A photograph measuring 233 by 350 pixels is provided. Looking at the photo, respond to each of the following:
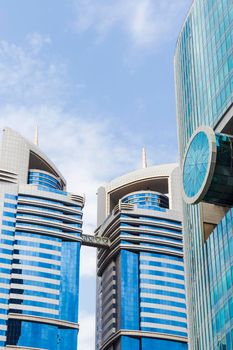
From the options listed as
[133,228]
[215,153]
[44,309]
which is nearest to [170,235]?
[133,228]

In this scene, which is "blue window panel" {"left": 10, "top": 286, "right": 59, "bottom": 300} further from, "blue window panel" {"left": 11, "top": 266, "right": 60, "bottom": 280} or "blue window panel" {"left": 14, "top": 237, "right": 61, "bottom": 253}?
"blue window panel" {"left": 14, "top": 237, "right": 61, "bottom": 253}

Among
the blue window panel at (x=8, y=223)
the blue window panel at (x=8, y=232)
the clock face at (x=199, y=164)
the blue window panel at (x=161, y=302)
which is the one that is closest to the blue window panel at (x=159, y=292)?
the blue window panel at (x=161, y=302)

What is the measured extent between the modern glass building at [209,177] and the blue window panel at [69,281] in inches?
3044

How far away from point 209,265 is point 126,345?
94156 mm

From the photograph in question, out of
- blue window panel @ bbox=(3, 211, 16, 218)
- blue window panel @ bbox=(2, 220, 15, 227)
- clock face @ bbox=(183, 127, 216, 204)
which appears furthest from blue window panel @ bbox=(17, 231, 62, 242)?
clock face @ bbox=(183, 127, 216, 204)

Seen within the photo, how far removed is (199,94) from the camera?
9512cm

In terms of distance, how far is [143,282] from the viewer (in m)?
183

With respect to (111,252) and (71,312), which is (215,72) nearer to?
(71,312)

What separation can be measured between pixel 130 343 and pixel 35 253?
A: 33.1m

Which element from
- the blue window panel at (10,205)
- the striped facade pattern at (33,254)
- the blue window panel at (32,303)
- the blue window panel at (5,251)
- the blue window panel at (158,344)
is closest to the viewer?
the blue window panel at (32,303)

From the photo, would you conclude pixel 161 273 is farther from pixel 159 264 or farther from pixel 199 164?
pixel 199 164

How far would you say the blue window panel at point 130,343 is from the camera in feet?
568

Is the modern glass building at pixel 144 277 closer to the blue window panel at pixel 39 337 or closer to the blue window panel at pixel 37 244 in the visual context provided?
the blue window panel at pixel 39 337

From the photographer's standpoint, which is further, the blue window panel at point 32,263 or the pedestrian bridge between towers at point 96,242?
the pedestrian bridge between towers at point 96,242
